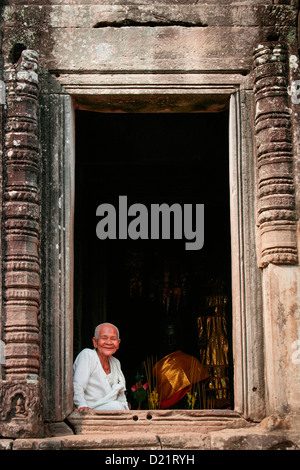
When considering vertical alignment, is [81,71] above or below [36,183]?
above

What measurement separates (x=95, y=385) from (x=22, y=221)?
1.68 m

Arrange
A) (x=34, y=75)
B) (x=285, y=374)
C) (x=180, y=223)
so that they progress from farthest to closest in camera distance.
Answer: (x=180, y=223), (x=34, y=75), (x=285, y=374)

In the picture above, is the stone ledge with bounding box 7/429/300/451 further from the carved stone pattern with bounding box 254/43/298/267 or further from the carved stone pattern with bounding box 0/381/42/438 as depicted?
the carved stone pattern with bounding box 254/43/298/267

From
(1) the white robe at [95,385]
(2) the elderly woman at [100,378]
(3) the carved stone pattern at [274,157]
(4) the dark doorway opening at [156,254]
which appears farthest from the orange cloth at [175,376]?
(3) the carved stone pattern at [274,157]

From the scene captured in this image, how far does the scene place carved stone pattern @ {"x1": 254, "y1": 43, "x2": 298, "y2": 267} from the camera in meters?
6.27

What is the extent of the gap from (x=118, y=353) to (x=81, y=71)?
195 inches

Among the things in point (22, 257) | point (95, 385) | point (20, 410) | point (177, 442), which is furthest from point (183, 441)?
point (22, 257)

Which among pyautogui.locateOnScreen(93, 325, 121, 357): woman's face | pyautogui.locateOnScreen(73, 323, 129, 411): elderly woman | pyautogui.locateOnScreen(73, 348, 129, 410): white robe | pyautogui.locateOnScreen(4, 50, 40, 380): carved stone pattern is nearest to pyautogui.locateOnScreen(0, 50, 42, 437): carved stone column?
pyautogui.locateOnScreen(4, 50, 40, 380): carved stone pattern

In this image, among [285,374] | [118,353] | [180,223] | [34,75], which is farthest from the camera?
[118,353]

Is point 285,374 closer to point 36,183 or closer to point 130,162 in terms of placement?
point 36,183

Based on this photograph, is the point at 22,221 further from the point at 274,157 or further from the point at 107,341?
the point at 274,157

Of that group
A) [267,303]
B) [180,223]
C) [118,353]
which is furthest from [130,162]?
[267,303]

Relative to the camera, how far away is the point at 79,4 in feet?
22.1

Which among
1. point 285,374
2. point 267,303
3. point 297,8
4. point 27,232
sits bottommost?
point 285,374
